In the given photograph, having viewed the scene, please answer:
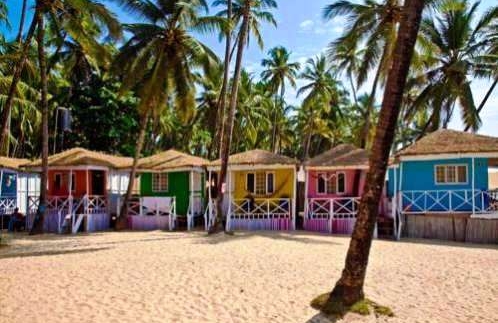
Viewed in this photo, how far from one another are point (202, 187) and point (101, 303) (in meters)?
15.5

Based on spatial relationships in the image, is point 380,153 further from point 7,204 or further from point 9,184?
point 9,184

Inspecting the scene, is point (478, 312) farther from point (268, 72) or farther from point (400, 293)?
point (268, 72)

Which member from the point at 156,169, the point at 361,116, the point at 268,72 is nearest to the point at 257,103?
the point at 268,72

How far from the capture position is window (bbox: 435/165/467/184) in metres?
18.8

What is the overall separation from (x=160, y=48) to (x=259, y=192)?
7.65 meters

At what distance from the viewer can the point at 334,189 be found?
20.9 meters

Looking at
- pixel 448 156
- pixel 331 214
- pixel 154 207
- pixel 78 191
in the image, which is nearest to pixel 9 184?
pixel 78 191

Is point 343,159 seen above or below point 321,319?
above

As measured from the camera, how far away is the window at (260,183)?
68.4 ft

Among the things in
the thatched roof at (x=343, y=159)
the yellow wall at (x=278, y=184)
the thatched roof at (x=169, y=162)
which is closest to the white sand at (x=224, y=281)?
the thatched roof at (x=343, y=159)

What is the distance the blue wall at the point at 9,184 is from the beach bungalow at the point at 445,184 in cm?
2016

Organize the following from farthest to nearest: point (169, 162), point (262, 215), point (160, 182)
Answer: point (160, 182)
point (169, 162)
point (262, 215)

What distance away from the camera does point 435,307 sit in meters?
8.27

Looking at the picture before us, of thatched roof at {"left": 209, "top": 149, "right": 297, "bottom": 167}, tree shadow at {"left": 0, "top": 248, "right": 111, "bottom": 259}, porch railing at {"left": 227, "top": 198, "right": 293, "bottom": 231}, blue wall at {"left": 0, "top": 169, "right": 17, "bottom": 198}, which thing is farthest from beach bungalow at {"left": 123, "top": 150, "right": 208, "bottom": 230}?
blue wall at {"left": 0, "top": 169, "right": 17, "bottom": 198}
